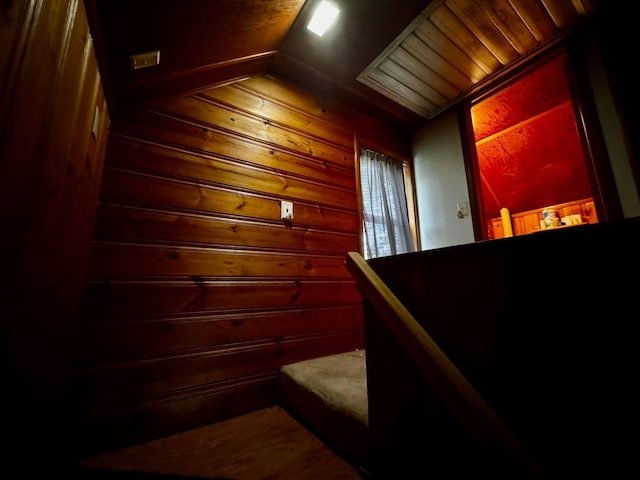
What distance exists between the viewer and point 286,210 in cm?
217

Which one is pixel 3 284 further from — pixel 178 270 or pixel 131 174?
pixel 131 174

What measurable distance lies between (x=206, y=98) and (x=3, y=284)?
5.74 feet

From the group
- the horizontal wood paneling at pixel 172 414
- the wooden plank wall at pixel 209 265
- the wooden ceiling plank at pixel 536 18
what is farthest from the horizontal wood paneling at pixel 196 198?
the wooden ceiling plank at pixel 536 18

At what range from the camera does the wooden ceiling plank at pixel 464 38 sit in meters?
1.92

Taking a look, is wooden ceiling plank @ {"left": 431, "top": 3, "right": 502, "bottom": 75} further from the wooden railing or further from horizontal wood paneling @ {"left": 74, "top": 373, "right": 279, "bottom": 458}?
horizontal wood paneling @ {"left": 74, "top": 373, "right": 279, "bottom": 458}

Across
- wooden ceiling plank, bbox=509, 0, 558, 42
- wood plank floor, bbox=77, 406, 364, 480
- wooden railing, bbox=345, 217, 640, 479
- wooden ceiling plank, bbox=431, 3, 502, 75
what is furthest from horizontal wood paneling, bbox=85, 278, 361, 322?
wooden ceiling plank, bbox=509, 0, 558, 42

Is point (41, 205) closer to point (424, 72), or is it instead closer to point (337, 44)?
point (337, 44)

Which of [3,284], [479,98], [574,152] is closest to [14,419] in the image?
[3,284]

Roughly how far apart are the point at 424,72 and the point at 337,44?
0.95 metres

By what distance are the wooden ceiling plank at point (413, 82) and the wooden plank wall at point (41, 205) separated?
2.23 metres

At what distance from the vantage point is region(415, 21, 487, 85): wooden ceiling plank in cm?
203

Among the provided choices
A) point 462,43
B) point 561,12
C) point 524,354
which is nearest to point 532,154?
point 561,12

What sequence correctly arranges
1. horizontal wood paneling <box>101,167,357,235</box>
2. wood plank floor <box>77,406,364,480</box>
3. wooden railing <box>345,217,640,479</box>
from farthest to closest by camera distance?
1. horizontal wood paneling <box>101,167,357,235</box>
2. wood plank floor <box>77,406,364,480</box>
3. wooden railing <box>345,217,640,479</box>

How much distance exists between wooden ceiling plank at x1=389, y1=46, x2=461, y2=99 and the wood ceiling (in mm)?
10
